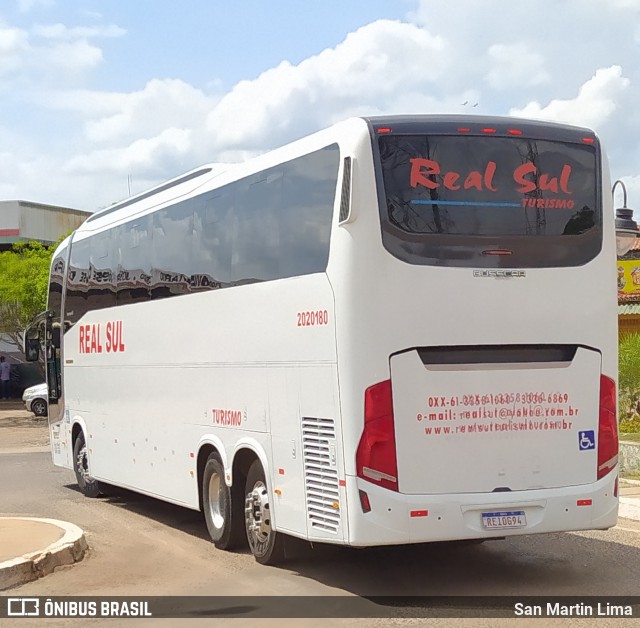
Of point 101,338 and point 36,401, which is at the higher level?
point 101,338

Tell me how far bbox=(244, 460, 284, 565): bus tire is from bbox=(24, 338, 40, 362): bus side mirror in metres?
8.98

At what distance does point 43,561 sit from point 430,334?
4.26m

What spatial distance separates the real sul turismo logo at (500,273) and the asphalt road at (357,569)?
260cm

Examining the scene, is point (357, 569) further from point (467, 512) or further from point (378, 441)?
point (378, 441)

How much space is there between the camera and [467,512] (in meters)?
9.38

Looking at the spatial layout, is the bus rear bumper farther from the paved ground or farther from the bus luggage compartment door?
the paved ground

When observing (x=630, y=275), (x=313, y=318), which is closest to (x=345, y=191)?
(x=313, y=318)

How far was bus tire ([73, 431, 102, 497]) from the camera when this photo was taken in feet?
58.0

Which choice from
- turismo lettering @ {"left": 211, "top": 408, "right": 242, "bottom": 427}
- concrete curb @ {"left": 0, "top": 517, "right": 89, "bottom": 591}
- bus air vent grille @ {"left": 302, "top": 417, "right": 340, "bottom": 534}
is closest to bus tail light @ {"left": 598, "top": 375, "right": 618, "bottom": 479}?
bus air vent grille @ {"left": 302, "top": 417, "right": 340, "bottom": 534}

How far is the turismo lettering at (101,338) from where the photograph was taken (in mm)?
15594

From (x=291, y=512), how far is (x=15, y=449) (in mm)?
19644

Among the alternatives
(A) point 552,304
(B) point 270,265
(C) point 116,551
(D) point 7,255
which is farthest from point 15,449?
(A) point 552,304

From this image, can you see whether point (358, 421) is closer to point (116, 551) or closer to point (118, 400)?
point (116, 551)

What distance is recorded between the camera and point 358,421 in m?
9.23
